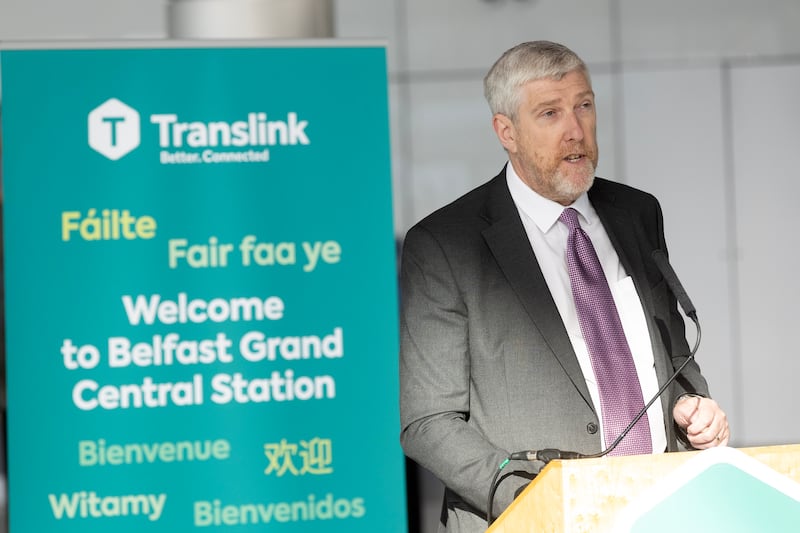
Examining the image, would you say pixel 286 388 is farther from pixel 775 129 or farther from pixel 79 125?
pixel 775 129

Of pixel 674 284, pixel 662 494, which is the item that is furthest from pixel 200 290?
pixel 662 494

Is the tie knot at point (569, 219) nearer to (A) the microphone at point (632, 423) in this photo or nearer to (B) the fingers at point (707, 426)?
(A) the microphone at point (632, 423)

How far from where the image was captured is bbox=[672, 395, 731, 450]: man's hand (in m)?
1.75

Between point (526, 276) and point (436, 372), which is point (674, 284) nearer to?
point (526, 276)

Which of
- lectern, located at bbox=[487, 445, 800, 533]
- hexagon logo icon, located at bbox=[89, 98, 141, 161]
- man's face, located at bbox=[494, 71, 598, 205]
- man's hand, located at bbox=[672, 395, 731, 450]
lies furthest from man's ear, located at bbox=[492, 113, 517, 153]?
hexagon logo icon, located at bbox=[89, 98, 141, 161]

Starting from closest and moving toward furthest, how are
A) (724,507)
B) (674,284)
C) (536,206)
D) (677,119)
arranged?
(724,507) → (674,284) → (536,206) → (677,119)

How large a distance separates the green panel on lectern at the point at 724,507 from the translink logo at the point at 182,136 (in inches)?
72.9

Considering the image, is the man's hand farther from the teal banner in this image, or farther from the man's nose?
the teal banner

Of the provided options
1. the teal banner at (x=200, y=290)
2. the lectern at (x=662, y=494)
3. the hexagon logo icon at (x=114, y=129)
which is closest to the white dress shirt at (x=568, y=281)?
the lectern at (x=662, y=494)

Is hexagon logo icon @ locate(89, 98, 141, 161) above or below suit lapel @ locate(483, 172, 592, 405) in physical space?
above

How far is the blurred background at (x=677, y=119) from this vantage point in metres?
6.42

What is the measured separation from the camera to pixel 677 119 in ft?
21.5

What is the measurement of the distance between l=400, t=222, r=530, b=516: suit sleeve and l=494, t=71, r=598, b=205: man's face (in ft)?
0.72

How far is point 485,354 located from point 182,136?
4.41ft
